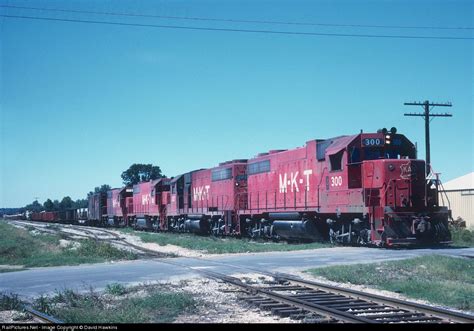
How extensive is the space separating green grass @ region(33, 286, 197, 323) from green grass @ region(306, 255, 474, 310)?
480 centimetres

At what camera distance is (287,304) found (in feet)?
33.4

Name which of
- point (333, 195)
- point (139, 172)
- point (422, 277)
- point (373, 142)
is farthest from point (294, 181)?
point (139, 172)

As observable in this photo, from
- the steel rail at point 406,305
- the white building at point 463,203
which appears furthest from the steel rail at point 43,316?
the white building at point 463,203

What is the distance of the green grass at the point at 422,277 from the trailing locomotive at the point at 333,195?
11.5 ft

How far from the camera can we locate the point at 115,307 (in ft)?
34.4

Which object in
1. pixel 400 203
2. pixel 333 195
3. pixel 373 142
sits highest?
pixel 373 142

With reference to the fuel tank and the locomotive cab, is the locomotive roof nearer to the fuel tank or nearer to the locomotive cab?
the locomotive cab

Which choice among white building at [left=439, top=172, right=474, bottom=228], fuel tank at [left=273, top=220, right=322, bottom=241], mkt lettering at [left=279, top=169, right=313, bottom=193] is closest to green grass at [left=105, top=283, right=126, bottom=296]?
fuel tank at [left=273, top=220, right=322, bottom=241]

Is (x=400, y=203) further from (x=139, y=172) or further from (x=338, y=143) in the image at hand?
(x=139, y=172)

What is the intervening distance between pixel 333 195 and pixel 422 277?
858 cm

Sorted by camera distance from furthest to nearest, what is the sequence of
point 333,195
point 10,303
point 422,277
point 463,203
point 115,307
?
point 463,203 < point 333,195 < point 422,277 < point 10,303 < point 115,307

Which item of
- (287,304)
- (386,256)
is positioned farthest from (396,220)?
(287,304)

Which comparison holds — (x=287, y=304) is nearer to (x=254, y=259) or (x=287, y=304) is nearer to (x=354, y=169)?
(x=254, y=259)

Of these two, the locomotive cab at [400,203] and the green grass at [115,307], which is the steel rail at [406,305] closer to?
the green grass at [115,307]
